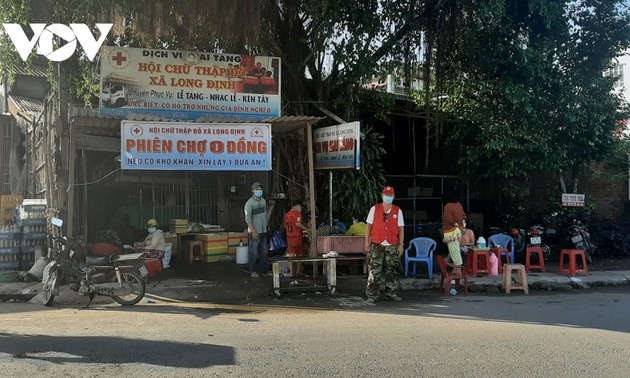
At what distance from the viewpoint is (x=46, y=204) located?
10.1 meters

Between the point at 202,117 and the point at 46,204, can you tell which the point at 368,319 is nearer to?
the point at 202,117

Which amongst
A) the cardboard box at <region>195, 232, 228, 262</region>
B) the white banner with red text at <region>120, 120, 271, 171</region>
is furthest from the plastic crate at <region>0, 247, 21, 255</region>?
the cardboard box at <region>195, 232, 228, 262</region>

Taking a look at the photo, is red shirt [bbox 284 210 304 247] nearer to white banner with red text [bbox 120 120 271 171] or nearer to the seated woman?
white banner with red text [bbox 120 120 271 171]

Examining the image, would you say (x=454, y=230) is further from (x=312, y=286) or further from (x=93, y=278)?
(x=93, y=278)

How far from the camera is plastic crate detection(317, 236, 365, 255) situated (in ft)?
31.9

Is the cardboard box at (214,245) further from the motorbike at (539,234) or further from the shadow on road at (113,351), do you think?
the motorbike at (539,234)

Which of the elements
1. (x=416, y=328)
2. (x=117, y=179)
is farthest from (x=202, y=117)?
(x=416, y=328)

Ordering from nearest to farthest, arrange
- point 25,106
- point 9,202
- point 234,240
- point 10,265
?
point 10,265
point 234,240
point 9,202
point 25,106

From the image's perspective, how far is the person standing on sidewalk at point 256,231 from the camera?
9836 mm

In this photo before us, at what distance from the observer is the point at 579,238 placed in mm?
11617

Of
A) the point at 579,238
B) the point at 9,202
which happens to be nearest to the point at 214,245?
the point at 9,202

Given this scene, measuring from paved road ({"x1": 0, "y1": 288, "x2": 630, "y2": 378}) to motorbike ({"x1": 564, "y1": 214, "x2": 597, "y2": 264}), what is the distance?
342 centimetres

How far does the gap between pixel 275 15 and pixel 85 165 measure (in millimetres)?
5401

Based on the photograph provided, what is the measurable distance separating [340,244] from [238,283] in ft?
6.59
